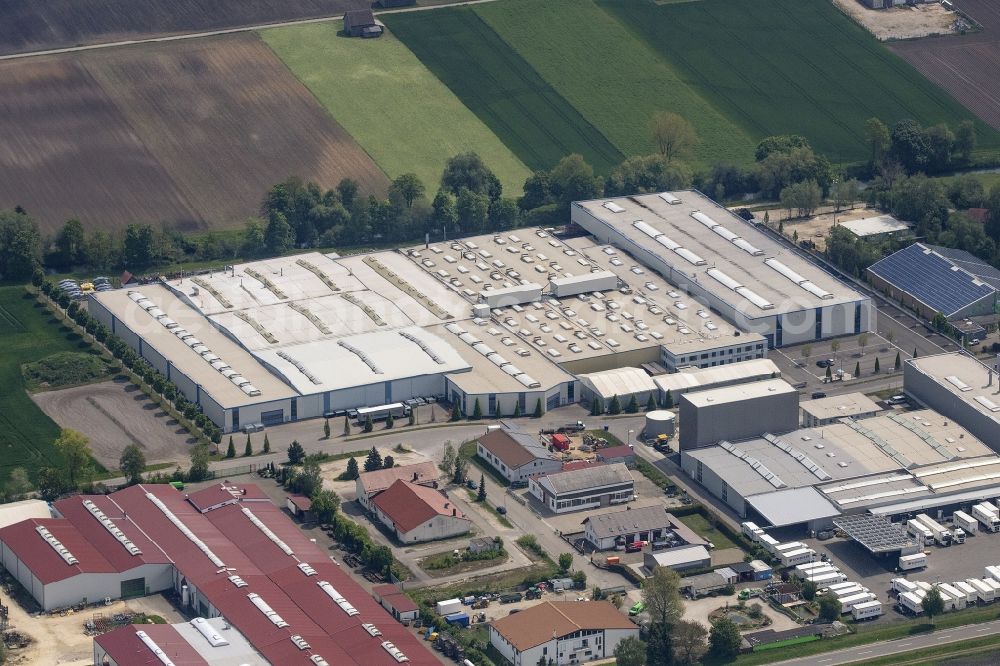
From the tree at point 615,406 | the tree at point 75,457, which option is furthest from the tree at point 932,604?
the tree at point 75,457

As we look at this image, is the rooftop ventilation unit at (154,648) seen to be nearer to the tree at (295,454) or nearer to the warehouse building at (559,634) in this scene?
the warehouse building at (559,634)

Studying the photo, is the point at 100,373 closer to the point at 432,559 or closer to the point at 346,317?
the point at 346,317

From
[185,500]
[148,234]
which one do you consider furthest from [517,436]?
[148,234]

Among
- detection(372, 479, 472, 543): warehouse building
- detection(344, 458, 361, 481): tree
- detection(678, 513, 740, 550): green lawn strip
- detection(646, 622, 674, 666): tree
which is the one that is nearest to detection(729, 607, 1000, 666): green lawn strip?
detection(646, 622, 674, 666): tree

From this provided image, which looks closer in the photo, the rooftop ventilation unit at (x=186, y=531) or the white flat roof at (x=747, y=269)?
the rooftop ventilation unit at (x=186, y=531)

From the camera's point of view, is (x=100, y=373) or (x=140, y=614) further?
(x=100, y=373)

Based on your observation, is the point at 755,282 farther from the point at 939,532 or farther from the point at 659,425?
the point at 939,532
